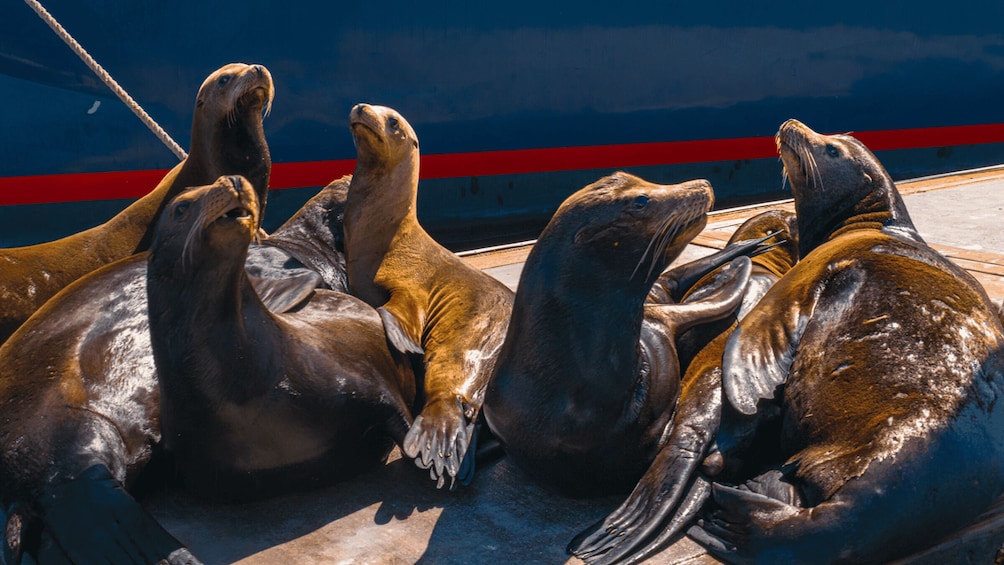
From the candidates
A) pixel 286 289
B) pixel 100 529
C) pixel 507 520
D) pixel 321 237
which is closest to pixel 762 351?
pixel 507 520

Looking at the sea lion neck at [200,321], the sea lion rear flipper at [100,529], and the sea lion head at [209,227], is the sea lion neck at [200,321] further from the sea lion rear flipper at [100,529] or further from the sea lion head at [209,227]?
the sea lion rear flipper at [100,529]

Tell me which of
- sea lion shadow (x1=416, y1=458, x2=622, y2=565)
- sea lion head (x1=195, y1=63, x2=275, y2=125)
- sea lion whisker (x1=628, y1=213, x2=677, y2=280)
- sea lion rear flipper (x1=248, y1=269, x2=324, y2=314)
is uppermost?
sea lion head (x1=195, y1=63, x2=275, y2=125)

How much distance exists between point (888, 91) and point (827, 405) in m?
9.41

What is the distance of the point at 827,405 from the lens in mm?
2973

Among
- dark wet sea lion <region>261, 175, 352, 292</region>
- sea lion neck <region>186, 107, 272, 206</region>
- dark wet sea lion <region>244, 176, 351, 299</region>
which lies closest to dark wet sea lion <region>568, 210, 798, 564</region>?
dark wet sea lion <region>244, 176, 351, 299</region>

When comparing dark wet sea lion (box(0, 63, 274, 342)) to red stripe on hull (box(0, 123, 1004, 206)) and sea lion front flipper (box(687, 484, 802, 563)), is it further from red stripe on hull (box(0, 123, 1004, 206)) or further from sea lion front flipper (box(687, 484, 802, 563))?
red stripe on hull (box(0, 123, 1004, 206))

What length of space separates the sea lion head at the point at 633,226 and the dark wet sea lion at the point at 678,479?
0.44 meters

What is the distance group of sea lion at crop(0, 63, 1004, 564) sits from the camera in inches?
107

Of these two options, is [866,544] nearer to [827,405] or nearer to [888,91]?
[827,405]

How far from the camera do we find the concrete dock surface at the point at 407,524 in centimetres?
281

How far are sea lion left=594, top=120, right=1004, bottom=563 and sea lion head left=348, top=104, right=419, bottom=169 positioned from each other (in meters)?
2.06

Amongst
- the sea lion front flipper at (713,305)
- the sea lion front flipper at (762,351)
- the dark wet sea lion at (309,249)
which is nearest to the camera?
the sea lion front flipper at (762,351)

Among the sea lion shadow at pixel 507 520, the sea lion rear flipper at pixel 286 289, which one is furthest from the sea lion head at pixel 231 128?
the sea lion shadow at pixel 507 520

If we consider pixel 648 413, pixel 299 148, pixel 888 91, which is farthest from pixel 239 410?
pixel 888 91
